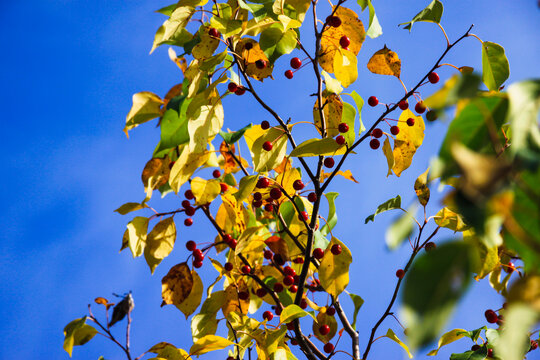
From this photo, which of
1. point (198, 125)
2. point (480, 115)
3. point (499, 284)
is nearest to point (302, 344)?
point (198, 125)

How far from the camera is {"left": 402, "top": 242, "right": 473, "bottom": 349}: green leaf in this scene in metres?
0.35

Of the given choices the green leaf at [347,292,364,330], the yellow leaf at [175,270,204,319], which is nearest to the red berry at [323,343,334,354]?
the green leaf at [347,292,364,330]

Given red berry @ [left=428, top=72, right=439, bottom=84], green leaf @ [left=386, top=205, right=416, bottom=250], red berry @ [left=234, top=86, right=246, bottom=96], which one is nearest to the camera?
green leaf @ [left=386, top=205, right=416, bottom=250]

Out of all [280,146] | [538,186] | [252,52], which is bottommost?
[538,186]

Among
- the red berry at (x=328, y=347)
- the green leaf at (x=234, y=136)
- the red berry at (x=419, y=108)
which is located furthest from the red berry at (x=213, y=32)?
the red berry at (x=328, y=347)

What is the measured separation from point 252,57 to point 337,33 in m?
0.30

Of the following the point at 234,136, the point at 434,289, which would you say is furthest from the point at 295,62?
the point at 434,289

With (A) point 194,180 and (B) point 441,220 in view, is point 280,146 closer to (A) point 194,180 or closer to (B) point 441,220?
(A) point 194,180

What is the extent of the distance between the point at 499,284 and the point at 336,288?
3.09 ft

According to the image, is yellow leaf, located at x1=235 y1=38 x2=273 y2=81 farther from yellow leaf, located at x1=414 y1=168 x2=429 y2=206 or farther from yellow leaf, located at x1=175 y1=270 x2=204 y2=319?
yellow leaf, located at x1=175 y1=270 x2=204 y2=319

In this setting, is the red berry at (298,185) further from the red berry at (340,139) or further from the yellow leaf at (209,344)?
the yellow leaf at (209,344)

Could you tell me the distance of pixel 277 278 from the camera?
1.79 m

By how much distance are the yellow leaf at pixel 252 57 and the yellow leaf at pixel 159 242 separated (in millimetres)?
606

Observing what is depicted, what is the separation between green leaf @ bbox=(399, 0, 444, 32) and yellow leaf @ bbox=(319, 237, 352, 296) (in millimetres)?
776
